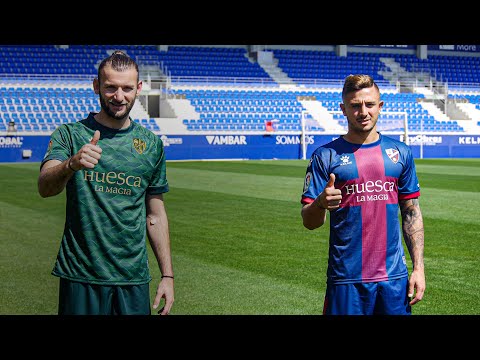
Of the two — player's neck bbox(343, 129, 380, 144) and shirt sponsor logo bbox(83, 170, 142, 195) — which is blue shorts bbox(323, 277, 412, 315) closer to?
player's neck bbox(343, 129, 380, 144)

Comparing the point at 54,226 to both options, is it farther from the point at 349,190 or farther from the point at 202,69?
the point at 202,69

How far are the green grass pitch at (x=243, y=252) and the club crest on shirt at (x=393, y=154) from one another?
242 centimetres

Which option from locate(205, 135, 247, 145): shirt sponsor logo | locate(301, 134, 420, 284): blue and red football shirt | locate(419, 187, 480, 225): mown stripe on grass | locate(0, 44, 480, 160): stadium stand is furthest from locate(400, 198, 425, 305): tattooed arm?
locate(205, 135, 247, 145): shirt sponsor logo

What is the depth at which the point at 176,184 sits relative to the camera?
55.2 ft

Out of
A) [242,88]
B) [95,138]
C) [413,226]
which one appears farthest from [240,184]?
[242,88]

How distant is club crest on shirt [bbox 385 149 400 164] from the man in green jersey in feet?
3.37

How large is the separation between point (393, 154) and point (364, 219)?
1.05 ft

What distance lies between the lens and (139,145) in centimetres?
305

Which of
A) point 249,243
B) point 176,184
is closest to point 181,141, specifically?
point 176,184

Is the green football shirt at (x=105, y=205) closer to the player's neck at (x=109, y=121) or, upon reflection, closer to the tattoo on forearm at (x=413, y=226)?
the player's neck at (x=109, y=121)

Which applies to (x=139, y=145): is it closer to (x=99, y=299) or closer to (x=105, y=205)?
(x=105, y=205)

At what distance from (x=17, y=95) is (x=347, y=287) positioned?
29.1 meters

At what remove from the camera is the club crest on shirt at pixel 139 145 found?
3.04 metres

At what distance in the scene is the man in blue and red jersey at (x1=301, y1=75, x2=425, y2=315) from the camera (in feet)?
10.8
